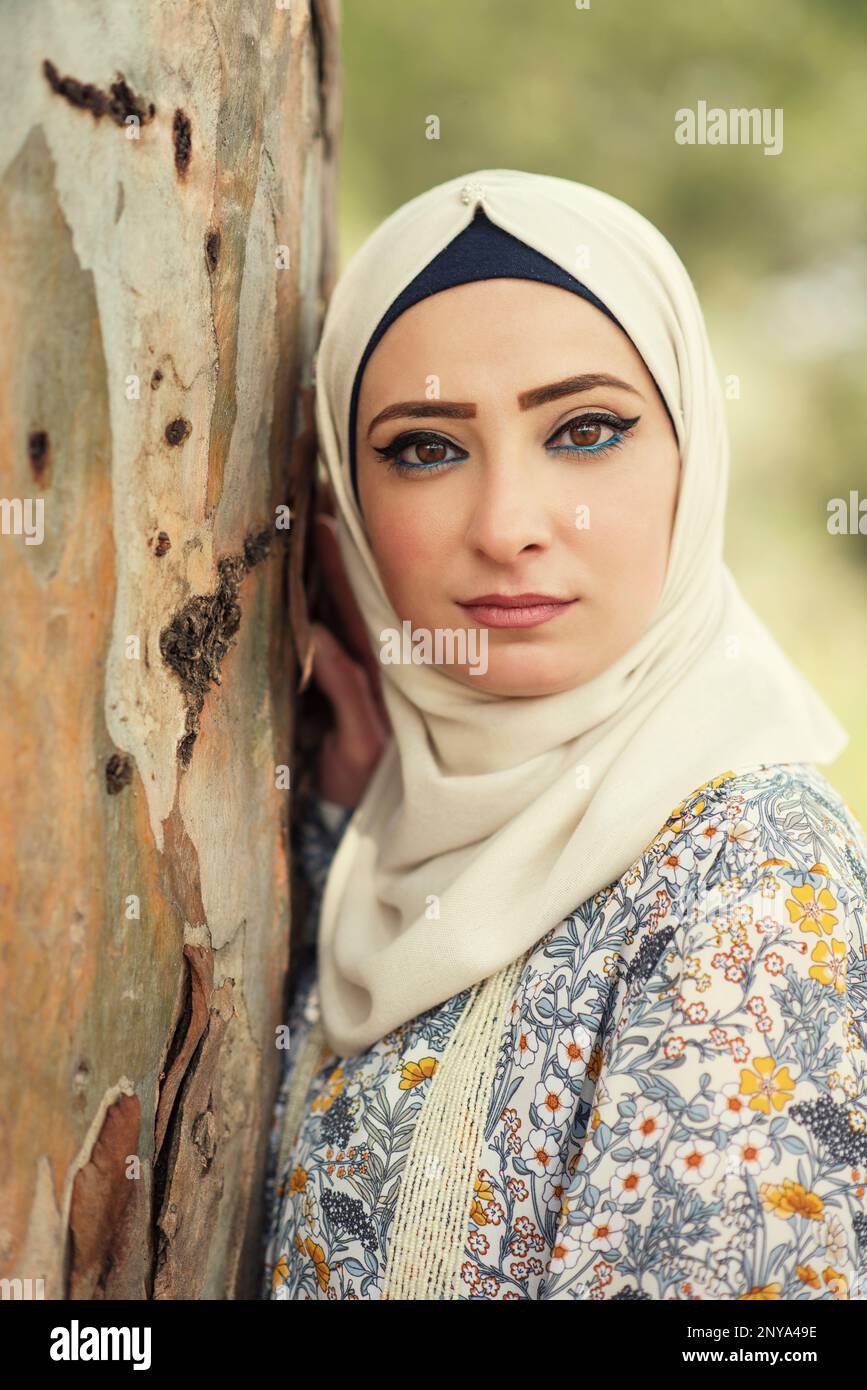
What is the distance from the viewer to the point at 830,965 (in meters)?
1.20

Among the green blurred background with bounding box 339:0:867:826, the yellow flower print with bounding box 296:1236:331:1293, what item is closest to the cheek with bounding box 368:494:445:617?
the yellow flower print with bounding box 296:1236:331:1293

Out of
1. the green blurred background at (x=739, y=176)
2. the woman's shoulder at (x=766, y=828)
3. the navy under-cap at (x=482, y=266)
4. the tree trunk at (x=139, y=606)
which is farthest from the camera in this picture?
the green blurred background at (x=739, y=176)

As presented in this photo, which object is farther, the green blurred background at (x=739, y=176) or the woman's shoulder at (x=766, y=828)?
the green blurred background at (x=739, y=176)

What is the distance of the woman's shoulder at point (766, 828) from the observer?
4.11ft

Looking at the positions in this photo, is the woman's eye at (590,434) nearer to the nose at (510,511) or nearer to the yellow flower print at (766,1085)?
the nose at (510,511)

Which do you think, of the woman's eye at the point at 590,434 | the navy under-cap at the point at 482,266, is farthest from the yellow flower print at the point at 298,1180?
the navy under-cap at the point at 482,266

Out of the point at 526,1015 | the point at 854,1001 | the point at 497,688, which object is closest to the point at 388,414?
the point at 497,688

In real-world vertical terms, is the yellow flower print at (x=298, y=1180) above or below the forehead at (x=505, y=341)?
below

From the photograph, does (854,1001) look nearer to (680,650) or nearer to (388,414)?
(680,650)

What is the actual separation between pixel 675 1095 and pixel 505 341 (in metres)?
0.86

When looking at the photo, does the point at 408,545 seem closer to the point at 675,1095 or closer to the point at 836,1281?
the point at 675,1095

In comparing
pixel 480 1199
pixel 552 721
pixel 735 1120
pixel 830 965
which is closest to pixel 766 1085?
pixel 735 1120

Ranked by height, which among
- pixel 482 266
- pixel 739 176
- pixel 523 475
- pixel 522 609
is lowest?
pixel 522 609

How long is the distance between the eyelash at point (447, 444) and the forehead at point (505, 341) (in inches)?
2.0
